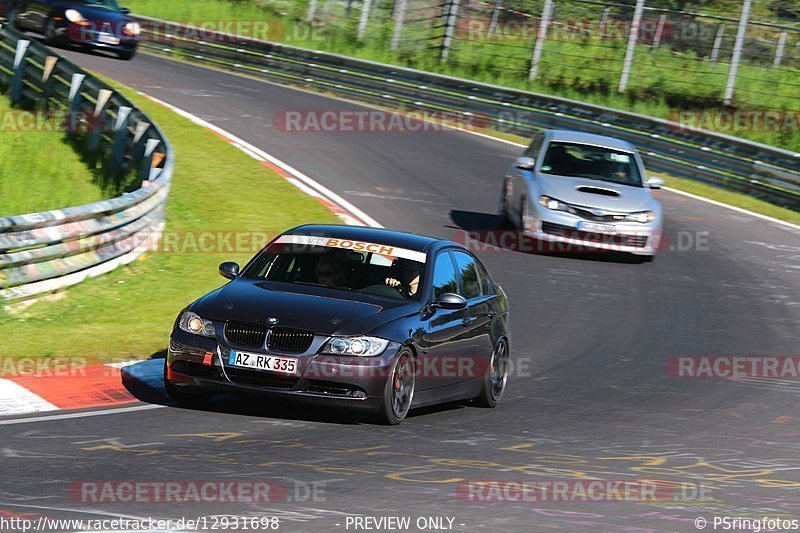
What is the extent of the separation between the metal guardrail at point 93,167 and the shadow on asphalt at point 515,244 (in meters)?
4.46

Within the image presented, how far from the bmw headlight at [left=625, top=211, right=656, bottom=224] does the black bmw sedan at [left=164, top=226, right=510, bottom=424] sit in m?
7.72

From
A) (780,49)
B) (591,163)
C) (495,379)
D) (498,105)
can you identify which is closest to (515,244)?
(591,163)

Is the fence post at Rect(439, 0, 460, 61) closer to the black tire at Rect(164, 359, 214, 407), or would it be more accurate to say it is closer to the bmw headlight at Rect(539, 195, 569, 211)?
the bmw headlight at Rect(539, 195, 569, 211)

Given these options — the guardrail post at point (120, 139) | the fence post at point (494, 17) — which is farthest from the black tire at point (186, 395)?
the fence post at point (494, 17)

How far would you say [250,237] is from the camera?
17.8 meters

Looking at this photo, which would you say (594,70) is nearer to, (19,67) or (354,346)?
(19,67)

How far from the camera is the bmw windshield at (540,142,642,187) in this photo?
19.0 m

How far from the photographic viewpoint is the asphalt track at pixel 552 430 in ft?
22.4

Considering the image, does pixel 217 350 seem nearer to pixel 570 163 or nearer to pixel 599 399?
pixel 599 399

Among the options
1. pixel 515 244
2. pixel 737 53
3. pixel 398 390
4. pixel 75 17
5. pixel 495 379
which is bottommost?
pixel 515 244

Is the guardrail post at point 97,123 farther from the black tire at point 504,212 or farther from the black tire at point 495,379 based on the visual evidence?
the black tire at point 495,379

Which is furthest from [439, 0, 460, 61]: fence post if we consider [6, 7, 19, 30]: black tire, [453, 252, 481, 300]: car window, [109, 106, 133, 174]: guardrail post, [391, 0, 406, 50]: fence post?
[453, 252, 481, 300]: car window

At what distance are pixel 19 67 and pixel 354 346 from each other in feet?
55.7

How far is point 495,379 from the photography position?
10766 millimetres
